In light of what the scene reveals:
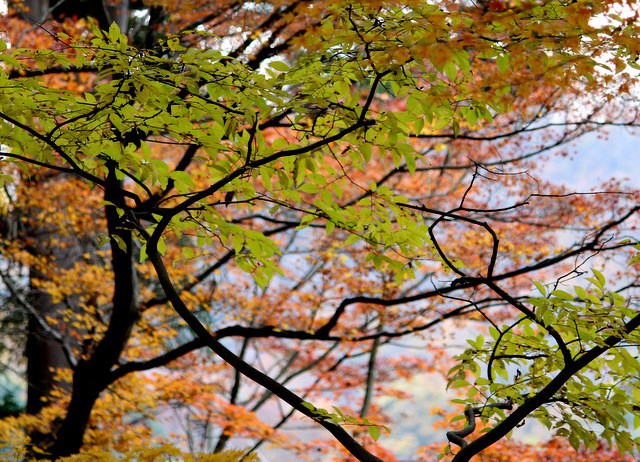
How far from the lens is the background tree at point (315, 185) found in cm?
214

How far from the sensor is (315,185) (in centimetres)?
295

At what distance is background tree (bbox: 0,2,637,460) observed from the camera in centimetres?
214

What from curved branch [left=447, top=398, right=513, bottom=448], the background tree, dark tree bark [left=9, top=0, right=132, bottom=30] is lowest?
curved branch [left=447, top=398, right=513, bottom=448]

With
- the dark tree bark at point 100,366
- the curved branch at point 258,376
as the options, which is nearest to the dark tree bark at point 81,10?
the dark tree bark at point 100,366

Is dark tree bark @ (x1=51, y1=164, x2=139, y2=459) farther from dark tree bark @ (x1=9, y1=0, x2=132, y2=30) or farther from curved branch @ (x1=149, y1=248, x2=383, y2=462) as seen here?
curved branch @ (x1=149, y1=248, x2=383, y2=462)

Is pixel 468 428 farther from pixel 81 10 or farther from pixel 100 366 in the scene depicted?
pixel 81 10

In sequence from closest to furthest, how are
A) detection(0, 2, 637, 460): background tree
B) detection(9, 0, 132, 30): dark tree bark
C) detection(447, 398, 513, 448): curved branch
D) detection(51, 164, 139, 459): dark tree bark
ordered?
detection(0, 2, 637, 460): background tree, detection(447, 398, 513, 448): curved branch, detection(9, 0, 132, 30): dark tree bark, detection(51, 164, 139, 459): dark tree bark

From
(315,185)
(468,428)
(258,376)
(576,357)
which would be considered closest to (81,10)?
(315,185)

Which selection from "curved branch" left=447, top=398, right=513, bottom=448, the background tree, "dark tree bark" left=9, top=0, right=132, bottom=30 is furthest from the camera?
"dark tree bark" left=9, top=0, right=132, bottom=30

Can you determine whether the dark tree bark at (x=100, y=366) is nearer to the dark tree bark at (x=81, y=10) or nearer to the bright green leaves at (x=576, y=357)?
the dark tree bark at (x=81, y=10)

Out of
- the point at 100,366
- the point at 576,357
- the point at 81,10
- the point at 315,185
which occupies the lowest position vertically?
the point at 576,357

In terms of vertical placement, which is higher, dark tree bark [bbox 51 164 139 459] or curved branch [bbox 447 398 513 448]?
dark tree bark [bbox 51 164 139 459]

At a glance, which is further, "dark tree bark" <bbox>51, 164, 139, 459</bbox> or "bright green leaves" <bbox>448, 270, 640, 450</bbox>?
"dark tree bark" <bbox>51, 164, 139, 459</bbox>

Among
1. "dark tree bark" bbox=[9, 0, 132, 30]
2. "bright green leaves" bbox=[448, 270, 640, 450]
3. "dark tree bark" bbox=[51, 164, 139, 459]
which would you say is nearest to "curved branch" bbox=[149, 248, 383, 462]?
"bright green leaves" bbox=[448, 270, 640, 450]
